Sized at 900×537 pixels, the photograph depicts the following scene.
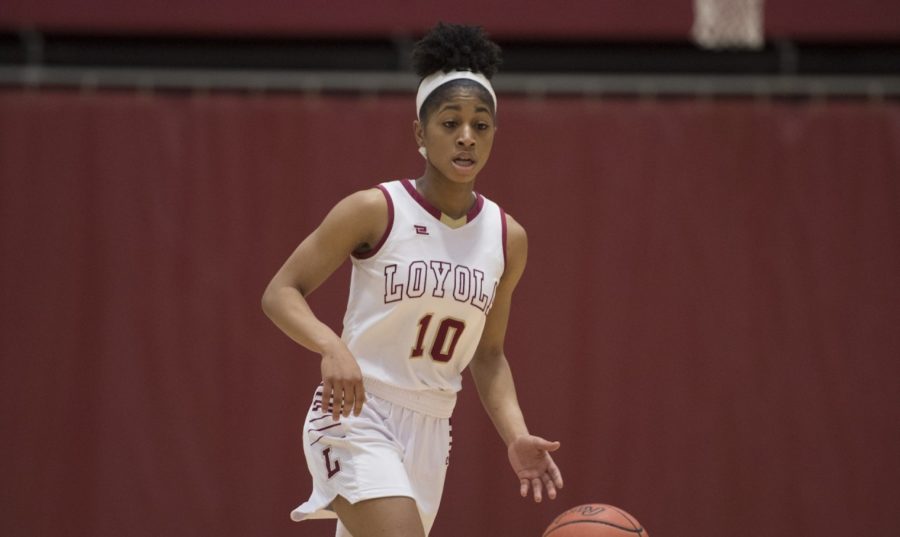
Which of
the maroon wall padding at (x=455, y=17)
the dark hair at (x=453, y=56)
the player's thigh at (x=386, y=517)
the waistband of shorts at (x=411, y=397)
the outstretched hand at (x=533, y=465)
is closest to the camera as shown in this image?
the player's thigh at (x=386, y=517)

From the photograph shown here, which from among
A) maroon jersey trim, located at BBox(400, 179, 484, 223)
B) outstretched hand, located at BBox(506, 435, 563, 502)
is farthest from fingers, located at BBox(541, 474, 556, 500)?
maroon jersey trim, located at BBox(400, 179, 484, 223)

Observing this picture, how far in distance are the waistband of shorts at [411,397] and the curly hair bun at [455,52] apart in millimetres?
1234

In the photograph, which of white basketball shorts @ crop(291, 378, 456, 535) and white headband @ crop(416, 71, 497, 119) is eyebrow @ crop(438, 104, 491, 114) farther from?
white basketball shorts @ crop(291, 378, 456, 535)

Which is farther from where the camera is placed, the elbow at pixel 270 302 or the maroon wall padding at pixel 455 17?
the maroon wall padding at pixel 455 17

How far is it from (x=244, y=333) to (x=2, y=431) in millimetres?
1757

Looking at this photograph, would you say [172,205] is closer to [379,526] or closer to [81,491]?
[81,491]

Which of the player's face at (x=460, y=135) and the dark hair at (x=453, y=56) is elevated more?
the dark hair at (x=453, y=56)

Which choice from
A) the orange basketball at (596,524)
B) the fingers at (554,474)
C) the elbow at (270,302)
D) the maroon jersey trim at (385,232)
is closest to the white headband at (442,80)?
the maroon jersey trim at (385,232)

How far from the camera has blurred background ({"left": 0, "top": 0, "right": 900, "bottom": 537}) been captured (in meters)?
7.24

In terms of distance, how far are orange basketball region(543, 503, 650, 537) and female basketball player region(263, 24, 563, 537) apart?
1.22ft

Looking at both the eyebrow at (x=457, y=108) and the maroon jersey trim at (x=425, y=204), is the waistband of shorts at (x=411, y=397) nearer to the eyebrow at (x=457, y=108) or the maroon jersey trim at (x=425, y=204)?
the maroon jersey trim at (x=425, y=204)

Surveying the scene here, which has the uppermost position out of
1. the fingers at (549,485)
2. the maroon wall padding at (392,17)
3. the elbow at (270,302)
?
the maroon wall padding at (392,17)

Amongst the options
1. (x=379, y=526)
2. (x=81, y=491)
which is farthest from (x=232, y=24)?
(x=379, y=526)

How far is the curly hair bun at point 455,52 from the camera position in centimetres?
413
